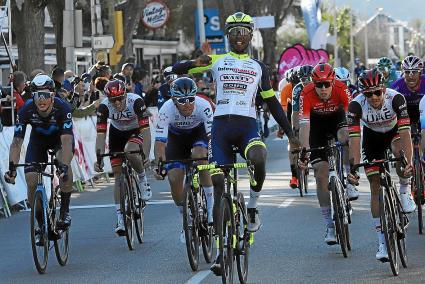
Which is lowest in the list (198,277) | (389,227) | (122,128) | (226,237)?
(198,277)

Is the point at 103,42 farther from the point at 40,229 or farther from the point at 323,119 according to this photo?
the point at 40,229

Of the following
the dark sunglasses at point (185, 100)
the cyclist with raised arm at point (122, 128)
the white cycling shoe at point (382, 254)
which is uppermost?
the dark sunglasses at point (185, 100)

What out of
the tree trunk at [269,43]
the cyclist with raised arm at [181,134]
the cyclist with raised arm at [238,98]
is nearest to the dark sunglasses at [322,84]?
the cyclist with raised arm at [181,134]

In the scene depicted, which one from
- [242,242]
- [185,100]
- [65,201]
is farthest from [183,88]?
[242,242]

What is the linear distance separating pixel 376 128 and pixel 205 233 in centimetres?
196

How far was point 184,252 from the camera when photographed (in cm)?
1344

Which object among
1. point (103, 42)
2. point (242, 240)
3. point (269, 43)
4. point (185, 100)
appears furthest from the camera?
point (269, 43)

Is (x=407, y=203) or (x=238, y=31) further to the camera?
(x=407, y=203)

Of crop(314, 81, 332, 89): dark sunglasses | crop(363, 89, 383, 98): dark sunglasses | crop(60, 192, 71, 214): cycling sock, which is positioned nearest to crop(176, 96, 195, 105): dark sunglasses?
crop(314, 81, 332, 89): dark sunglasses

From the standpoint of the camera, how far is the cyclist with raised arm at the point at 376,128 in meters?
11.7

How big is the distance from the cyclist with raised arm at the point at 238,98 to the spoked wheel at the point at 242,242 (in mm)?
199

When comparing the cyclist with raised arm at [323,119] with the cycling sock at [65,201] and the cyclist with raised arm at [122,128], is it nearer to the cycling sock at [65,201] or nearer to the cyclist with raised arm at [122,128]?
the cyclist with raised arm at [122,128]

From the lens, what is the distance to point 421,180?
14555mm

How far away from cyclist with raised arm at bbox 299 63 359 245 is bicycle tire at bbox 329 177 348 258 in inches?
12.3
